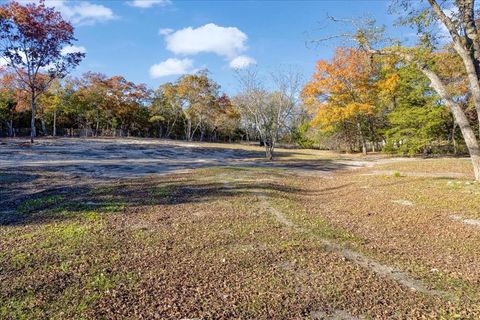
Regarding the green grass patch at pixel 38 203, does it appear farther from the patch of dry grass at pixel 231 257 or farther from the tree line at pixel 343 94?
the tree line at pixel 343 94

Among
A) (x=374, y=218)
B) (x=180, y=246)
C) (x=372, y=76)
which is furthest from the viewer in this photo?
(x=372, y=76)

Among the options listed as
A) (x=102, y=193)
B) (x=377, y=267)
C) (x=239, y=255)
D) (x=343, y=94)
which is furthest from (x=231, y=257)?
(x=343, y=94)

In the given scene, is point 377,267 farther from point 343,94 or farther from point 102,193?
point 343,94

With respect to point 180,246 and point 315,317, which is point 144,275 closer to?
point 180,246

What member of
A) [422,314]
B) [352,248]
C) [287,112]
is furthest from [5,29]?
[422,314]

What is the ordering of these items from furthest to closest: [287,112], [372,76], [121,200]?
1. [372,76]
2. [287,112]
3. [121,200]

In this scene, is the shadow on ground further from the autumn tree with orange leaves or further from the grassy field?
the autumn tree with orange leaves

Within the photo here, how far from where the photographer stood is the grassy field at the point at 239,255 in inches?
146

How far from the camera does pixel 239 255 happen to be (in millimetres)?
5211

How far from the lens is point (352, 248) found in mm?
5738

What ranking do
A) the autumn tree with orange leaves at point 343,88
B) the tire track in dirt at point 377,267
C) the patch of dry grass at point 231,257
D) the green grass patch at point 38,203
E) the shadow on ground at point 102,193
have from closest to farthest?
the patch of dry grass at point 231,257 → the tire track in dirt at point 377,267 → the shadow on ground at point 102,193 → the green grass patch at point 38,203 → the autumn tree with orange leaves at point 343,88

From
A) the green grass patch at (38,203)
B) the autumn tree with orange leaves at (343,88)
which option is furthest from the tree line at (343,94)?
the green grass patch at (38,203)

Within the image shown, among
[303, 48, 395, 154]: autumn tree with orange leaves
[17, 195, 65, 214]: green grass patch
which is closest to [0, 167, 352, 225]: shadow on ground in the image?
[17, 195, 65, 214]: green grass patch

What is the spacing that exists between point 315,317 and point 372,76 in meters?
30.2
